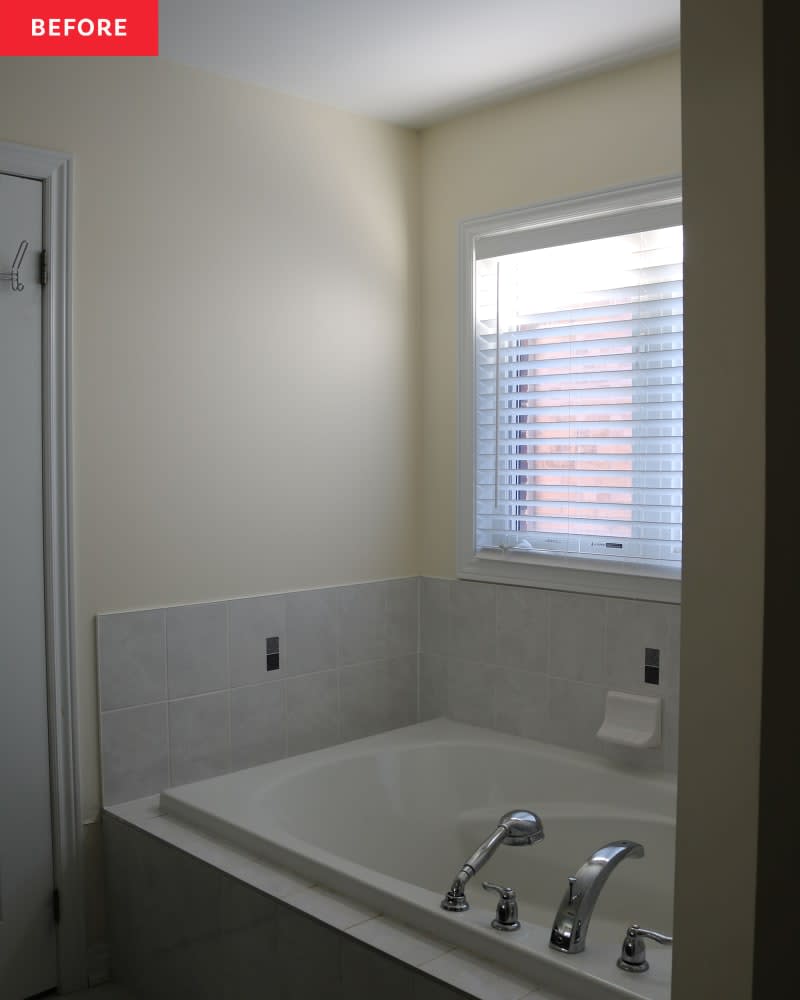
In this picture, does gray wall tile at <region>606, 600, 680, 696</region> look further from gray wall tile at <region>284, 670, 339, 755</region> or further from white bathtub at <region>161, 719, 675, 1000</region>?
gray wall tile at <region>284, 670, 339, 755</region>

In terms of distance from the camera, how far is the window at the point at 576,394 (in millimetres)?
2895

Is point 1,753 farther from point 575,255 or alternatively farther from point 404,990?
point 575,255

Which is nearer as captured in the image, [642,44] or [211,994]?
[211,994]

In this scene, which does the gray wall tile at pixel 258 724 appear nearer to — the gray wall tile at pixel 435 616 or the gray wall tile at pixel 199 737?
the gray wall tile at pixel 199 737

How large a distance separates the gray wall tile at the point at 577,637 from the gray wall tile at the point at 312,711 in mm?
747

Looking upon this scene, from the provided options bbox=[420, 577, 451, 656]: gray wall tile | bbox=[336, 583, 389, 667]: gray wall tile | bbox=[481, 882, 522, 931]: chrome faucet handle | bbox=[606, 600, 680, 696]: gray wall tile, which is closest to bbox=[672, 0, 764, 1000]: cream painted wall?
bbox=[481, 882, 522, 931]: chrome faucet handle

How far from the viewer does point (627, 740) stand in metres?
2.89

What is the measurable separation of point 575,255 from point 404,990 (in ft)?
7.15

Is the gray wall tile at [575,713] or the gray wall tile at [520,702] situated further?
the gray wall tile at [520,702]

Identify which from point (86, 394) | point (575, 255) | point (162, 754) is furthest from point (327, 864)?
point (575, 255)

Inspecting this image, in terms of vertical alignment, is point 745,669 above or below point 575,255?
below

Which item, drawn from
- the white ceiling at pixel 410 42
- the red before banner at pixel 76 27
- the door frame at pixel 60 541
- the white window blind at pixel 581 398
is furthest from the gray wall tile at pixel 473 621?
the red before banner at pixel 76 27

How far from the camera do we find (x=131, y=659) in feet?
9.12

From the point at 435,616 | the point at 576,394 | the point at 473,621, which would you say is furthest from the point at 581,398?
the point at 435,616
